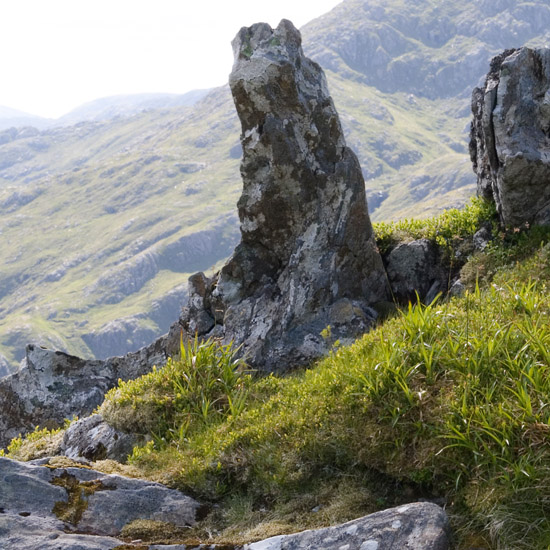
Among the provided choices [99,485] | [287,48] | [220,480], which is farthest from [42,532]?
[287,48]

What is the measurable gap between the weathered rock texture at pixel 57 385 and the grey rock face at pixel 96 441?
4.22 meters

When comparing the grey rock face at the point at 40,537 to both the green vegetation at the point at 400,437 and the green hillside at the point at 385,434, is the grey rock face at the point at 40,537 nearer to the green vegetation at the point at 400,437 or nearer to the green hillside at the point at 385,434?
the green hillside at the point at 385,434

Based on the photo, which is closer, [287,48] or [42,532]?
[42,532]

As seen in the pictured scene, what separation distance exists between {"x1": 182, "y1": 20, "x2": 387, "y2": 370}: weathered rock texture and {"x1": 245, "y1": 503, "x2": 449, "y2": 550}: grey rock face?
8638 mm

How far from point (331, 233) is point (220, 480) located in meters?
8.78

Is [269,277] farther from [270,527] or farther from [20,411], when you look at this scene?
[270,527]

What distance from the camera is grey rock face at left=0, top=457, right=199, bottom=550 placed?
21.8ft

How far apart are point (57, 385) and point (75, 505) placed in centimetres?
900

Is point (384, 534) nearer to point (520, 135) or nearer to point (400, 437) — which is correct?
point (400, 437)

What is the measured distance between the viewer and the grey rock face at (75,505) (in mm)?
6641

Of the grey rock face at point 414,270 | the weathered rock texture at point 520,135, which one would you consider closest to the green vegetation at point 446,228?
the grey rock face at point 414,270

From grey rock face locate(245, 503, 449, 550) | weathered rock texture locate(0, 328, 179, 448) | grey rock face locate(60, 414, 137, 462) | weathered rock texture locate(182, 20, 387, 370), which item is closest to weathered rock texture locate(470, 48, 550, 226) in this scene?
weathered rock texture locate(182, 20, 387, 370)

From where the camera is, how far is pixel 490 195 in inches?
635

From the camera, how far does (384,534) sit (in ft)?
19.7
